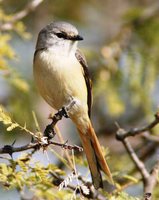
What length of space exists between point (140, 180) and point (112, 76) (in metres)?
2.00

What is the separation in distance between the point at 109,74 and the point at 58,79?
155cm

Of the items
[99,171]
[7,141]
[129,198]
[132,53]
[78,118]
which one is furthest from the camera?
[7,141]

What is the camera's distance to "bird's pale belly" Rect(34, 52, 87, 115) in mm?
4309

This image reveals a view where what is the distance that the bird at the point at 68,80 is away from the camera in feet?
14.0

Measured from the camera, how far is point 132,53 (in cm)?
582

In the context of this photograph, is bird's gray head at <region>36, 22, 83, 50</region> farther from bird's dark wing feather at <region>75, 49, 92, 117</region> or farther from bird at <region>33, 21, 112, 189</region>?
bird's dark wing feather at <region>75, 49, 92, 117</region>

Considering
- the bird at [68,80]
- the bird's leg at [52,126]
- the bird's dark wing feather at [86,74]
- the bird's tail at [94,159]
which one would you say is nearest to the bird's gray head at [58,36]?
the bird at [68,80]

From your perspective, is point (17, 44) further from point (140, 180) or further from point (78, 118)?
point (140, 180)

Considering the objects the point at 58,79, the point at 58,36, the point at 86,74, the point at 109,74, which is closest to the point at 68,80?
the point at 58,79

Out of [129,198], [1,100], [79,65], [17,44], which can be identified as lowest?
[129,198]

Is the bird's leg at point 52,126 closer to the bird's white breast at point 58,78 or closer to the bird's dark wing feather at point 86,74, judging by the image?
the bird's white breast at point 58,78

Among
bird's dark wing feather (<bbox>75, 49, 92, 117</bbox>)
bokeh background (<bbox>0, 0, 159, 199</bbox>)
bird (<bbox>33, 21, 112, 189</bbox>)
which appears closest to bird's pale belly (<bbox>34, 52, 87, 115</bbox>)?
bird (<bbox>33, 21, 112, 189</bbox>)

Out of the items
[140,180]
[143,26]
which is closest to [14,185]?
[140,180]

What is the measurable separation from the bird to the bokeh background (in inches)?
11.4
